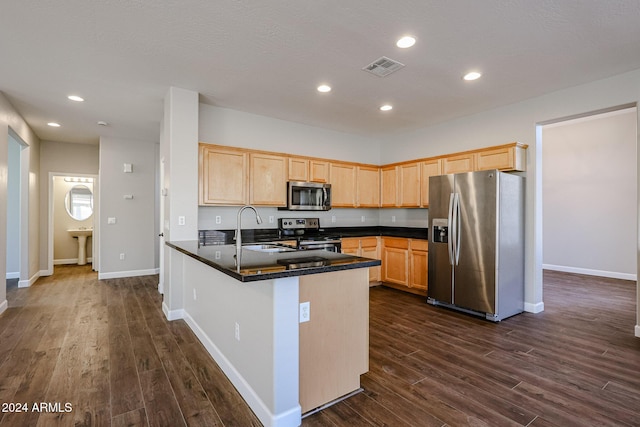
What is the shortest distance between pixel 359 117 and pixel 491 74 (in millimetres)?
1944

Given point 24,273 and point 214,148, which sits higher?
point 214,148

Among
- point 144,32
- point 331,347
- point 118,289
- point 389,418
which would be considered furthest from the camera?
point 118,289

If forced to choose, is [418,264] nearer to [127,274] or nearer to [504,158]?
[504,158]

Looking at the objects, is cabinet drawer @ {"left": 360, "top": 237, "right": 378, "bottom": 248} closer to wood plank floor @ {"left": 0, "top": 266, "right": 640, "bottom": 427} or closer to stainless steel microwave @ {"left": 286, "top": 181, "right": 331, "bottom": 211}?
stainless steel microwave @ {"left": 286, "top": 181, "right": 331, "bottom": 211}

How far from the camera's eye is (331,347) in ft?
7.07

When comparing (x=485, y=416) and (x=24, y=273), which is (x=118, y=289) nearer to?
(x=24, y=273)

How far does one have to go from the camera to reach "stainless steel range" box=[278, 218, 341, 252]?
476cm

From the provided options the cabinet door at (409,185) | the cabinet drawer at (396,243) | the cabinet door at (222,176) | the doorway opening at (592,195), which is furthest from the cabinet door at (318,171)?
the doorway opening at (592,195)

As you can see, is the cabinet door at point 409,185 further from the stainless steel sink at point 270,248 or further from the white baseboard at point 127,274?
the white baseboard at point 127,274

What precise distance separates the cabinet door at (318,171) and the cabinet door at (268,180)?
1.55 ft

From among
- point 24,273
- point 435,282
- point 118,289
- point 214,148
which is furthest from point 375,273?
point 24,273

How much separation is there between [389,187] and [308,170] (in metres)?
1.58

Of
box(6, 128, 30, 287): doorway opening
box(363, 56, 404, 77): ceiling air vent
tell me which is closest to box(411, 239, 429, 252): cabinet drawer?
box(363, 56, 404, 77): ceiling air vent

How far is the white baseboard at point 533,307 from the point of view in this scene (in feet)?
13.4
